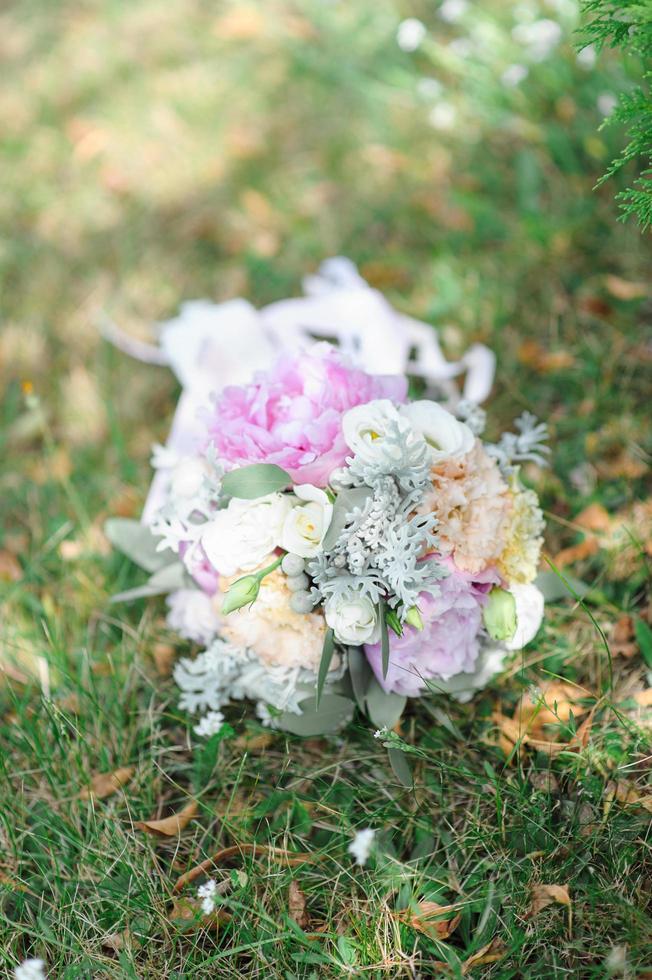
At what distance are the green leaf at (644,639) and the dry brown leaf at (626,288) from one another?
1.00m

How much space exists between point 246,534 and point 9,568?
0.91 metres

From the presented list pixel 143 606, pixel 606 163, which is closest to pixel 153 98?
pixel 606 163

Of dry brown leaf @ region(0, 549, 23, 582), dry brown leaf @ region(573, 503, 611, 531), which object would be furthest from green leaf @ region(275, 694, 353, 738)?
dry brown leaf @ region(0, 549, 23, 582)

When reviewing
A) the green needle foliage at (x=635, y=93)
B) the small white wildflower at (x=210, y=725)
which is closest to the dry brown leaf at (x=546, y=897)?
the small white wildflower at (x=210, y=725)

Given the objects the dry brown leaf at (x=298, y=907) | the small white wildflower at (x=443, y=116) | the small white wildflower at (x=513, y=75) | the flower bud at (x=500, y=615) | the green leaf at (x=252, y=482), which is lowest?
the dry brown leaf at (x=298, y=907)

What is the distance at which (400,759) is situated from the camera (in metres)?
1.41

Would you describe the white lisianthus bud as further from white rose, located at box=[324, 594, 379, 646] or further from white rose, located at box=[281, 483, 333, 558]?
white rose, located at box=[324, 594, 379, 646]

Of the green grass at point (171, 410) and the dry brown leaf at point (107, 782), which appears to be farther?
the dry brown leaf at point (107, 782)

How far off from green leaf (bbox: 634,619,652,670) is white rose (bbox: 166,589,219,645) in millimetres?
799

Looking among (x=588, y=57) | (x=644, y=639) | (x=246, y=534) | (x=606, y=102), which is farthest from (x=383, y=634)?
(x=588, y=57)

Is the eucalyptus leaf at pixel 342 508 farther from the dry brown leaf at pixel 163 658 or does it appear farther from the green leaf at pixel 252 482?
the dry brown leaf at pixel 163 658

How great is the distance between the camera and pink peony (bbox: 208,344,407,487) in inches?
52.2

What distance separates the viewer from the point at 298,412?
1.35m

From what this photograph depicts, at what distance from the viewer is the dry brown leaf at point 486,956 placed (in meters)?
1.23
